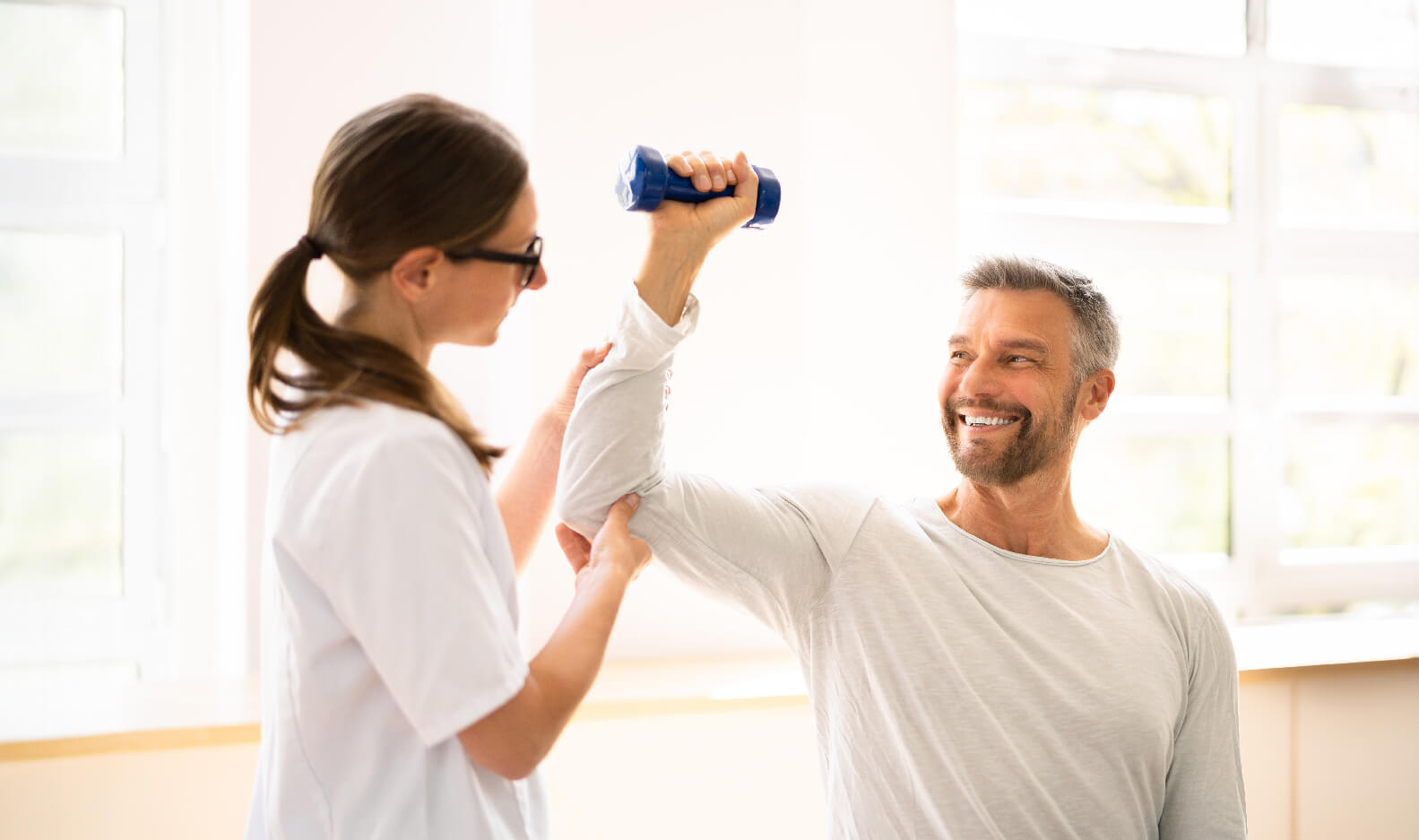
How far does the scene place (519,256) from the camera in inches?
40.3

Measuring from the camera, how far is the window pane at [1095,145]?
9.11 ft

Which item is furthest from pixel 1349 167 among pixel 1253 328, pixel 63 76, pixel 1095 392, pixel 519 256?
pixel 63 76

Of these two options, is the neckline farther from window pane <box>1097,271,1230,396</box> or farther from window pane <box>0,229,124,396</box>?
window pane <box>0,229,124,396</box>

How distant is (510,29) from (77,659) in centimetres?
160

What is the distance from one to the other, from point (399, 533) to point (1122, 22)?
107 inches

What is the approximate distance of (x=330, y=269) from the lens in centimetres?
203

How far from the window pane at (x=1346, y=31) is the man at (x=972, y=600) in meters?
1.99

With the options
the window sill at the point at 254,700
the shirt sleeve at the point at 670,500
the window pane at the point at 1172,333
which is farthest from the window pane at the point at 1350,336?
the shirt sleeve at the point at 670,500

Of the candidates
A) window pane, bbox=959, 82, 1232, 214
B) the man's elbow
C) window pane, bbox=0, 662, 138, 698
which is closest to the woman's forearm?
the man's elbow

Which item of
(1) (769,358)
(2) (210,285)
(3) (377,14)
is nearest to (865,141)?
(1) (769,358)

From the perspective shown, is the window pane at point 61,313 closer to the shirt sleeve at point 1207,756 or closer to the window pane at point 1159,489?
the shirt sleeve at point 1207,756

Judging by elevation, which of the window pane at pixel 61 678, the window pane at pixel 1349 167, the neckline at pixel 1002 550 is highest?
the window pane at pixel 1349 167

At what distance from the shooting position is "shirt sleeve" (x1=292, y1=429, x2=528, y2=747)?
0.87 metres

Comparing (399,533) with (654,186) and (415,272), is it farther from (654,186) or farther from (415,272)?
(654,186)
